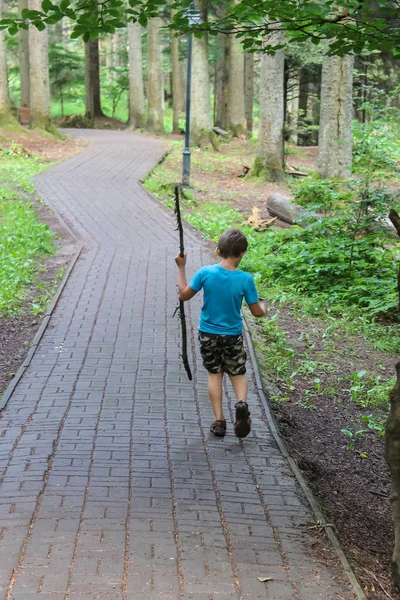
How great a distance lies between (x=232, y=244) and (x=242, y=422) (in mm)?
1372

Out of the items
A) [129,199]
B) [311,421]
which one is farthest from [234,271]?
[129,199]

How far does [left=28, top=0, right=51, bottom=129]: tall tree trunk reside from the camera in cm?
2647

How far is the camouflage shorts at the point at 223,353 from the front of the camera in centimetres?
564

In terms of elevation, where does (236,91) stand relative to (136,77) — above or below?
below

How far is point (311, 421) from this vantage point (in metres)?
6.84

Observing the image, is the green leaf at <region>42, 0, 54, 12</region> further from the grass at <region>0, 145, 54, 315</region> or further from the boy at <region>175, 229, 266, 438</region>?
the grass at <region>0, 145, 54, 315</region>

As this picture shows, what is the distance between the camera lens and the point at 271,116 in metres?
21.0

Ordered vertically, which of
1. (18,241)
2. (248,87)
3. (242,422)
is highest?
(248,87)

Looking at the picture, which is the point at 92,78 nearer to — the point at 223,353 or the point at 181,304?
the point at 181,304

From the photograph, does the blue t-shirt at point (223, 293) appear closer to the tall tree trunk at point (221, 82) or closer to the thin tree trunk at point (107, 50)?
the tall tree trunk at point (221, 82)

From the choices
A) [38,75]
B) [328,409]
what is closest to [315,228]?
[328,409]

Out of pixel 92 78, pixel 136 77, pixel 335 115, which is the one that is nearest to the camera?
pixel 335 115

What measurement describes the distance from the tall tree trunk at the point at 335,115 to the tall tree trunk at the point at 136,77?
14.8m

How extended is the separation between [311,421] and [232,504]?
2223 millimetres
